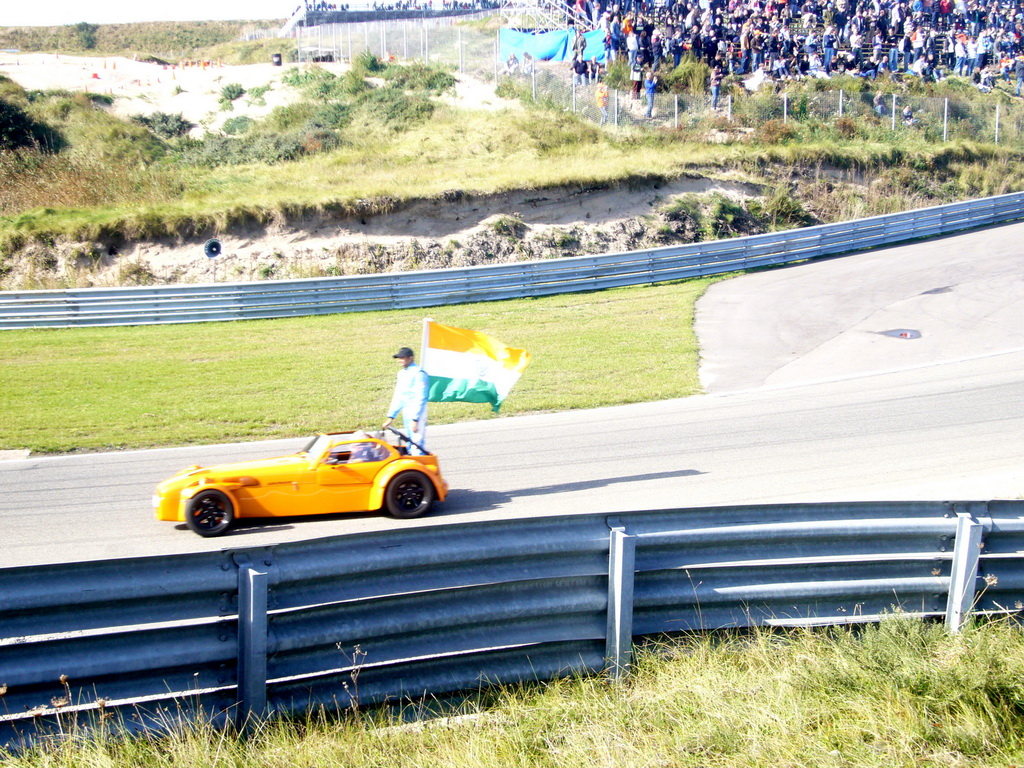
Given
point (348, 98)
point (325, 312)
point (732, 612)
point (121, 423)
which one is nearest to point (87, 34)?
point (348, 98)

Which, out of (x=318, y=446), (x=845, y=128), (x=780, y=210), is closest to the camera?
(x=318, y=446)

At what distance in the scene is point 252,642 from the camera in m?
4.21

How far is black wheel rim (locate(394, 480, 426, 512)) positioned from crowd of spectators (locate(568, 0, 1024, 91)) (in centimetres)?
2730

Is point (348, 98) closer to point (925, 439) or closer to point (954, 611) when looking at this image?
point (925, 439)

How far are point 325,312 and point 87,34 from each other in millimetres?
70739

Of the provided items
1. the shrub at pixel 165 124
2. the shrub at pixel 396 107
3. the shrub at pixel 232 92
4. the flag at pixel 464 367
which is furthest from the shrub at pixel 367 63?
the flag at pixel 464 367

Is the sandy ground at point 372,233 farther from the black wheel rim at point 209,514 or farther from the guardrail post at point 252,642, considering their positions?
the guardrail post at point 252,642

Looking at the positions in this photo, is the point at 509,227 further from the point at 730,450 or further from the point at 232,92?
the point at 232,92

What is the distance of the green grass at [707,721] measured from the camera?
13.2 feet

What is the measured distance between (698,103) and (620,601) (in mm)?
31265

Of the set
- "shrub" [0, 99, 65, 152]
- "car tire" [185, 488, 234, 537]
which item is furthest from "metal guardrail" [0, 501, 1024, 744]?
"shrub" [0, 99, 65, 152]

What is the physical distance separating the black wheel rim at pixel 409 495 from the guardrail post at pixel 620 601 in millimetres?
4903

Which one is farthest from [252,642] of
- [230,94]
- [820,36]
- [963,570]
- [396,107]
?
[820,36]

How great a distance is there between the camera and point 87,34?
78000 mm
